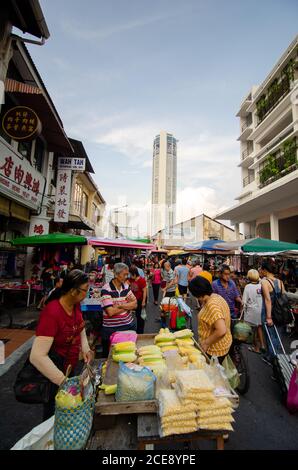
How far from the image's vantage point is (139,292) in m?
5.28

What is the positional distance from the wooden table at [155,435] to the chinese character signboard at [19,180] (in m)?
6.79

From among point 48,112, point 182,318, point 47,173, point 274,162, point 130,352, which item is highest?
point 274,162

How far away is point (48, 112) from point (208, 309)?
29.4 ft

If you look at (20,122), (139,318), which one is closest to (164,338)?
(139,318)

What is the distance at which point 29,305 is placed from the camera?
849 centimetres

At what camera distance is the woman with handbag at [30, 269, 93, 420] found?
1.81 meters

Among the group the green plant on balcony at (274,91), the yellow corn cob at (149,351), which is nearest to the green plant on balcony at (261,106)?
the green plant on balcony at (274,91)

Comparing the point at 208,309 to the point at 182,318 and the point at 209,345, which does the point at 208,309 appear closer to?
the point at 209,345

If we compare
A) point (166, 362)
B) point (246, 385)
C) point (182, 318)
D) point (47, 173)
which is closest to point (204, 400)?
Result: point (166, 362)

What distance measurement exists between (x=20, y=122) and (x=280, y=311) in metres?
7.96

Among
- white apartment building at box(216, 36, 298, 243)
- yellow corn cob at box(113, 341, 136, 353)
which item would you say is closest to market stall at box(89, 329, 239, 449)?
yellow corn cob at box(113, 341, 136, 353)

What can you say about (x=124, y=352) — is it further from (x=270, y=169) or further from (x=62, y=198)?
(x=270, y=169)

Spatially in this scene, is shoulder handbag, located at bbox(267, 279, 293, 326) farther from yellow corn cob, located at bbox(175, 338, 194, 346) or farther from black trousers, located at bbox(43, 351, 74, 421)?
black trousers, located at bbox(43, 351, 74, 421)

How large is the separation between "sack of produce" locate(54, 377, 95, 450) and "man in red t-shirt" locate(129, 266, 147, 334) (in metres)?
3.77
